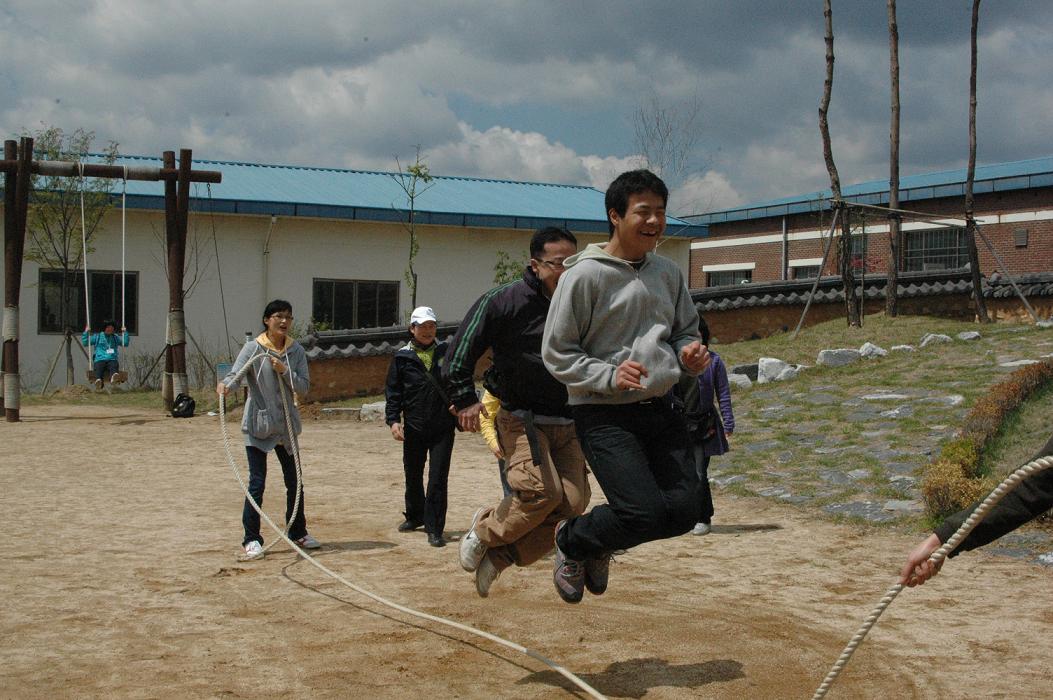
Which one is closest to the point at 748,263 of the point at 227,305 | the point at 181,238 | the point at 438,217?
the point at 438,217

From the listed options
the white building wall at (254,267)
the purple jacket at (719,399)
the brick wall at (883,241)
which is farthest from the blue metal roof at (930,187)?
the purple jacket at (719,399)

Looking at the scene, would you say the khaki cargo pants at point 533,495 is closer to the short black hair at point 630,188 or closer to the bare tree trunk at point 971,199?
the short black hair at point 630,188

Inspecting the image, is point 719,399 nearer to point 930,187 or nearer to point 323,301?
point 323,301

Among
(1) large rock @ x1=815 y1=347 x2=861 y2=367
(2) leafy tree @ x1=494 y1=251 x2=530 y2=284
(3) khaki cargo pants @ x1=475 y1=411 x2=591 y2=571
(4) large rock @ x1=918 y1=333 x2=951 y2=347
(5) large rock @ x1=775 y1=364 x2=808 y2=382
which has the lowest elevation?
(3) khaki cargo pants @ x1=475 y1=411 x2=591 y2=571

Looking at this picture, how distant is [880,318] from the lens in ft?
72.5

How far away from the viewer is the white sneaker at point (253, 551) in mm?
7643

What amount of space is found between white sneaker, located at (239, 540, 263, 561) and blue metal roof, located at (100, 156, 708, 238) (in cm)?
1662

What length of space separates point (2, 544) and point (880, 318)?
59.6ft

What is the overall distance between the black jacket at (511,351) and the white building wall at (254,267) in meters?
18.1

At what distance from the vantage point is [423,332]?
8.81 metres

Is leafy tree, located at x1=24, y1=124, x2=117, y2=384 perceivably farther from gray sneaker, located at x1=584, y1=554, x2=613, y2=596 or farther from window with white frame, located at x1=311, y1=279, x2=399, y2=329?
gray sneaker, located at x1=584, y1=554, x2=613, y2=596

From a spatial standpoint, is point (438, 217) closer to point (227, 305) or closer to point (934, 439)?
point (227, 305)

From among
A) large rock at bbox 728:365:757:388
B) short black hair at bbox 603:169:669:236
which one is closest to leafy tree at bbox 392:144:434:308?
large rock at bbox 728:365:757:388

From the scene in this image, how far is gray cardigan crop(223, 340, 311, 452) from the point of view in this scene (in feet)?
25.6
